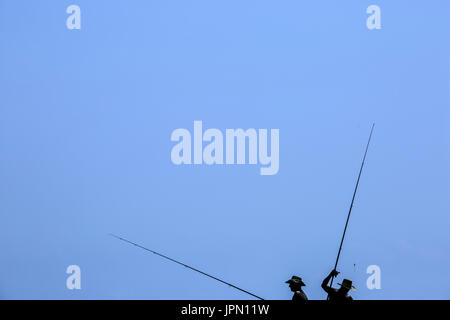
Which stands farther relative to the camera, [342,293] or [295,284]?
[295,284]

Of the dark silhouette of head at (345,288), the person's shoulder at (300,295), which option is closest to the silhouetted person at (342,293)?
the dark silhouette of head at (345,288)

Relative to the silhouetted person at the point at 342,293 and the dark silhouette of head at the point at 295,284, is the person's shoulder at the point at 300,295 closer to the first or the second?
the dark silhouette of head at the point at 295,284

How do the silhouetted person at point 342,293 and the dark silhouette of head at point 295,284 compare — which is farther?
the dark silhouette of head at point 295,284

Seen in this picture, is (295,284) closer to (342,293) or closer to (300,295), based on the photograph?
(300,295)

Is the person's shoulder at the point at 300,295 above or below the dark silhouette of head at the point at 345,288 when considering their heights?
below

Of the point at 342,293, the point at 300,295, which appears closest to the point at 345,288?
the point at 342,293

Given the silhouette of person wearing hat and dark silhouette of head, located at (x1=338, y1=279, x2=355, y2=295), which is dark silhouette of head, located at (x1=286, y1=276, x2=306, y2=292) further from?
dark silhouette of head, located at (x1=338, y1=279, x2=355, y2=295)

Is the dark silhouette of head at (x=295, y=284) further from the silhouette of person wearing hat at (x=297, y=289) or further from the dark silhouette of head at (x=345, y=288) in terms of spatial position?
the dark silhouette of head at (x=345, y=288)

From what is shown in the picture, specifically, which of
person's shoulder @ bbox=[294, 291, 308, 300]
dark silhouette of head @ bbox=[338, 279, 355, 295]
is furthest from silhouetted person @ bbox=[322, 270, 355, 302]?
person's shoulder @ bbox=[294, 291, 308, 300]
